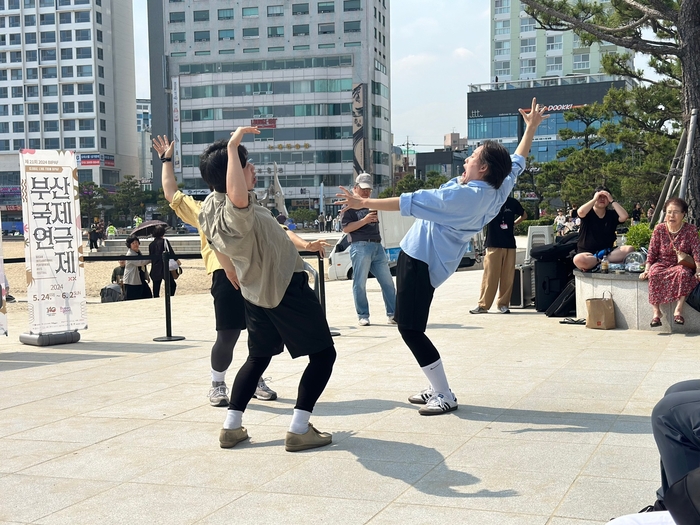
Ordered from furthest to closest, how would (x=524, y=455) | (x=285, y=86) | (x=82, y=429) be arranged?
(x=285, y=86) < (x=82, y=429) < (x=524, y=455)

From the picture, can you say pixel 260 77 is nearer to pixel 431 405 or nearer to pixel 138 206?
pixel 138 206

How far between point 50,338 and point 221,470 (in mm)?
5534

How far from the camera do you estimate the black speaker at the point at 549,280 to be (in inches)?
413

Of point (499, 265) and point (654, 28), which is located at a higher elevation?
point (654, 28)

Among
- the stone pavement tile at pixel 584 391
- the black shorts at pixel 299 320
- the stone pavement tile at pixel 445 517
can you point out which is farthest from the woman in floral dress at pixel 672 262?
the stone pavement tile at pixel 445 517

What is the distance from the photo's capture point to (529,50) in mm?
97438

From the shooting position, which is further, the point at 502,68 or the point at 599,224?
the point at 502,68

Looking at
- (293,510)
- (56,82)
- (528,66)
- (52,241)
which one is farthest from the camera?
(56,82)

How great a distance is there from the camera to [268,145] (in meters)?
87.4

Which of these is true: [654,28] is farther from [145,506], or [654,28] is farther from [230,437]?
[145,506]

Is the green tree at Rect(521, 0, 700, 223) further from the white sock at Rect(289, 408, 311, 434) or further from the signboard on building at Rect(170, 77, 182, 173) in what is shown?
Answer: the signboard on building at Rect(170, 77, 182, 173)

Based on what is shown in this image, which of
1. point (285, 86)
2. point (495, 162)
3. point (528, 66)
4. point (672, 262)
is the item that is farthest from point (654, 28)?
point (528, 66)

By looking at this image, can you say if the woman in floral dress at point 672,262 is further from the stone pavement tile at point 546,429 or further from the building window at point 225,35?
the building window at point 225,35

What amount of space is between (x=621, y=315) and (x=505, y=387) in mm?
3615
